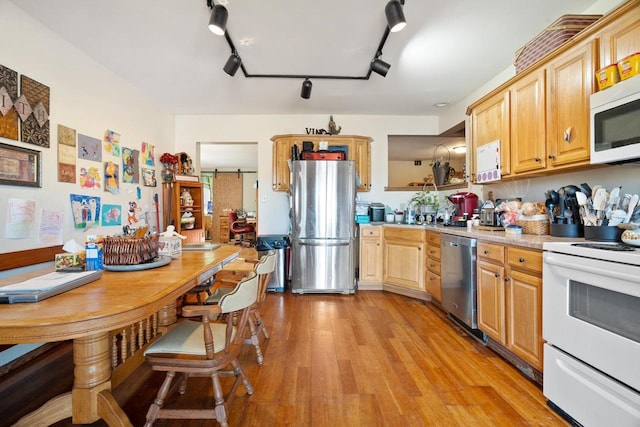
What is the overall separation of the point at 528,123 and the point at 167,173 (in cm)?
415

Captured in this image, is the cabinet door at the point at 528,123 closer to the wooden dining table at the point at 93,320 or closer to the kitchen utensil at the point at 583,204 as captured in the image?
the kitchen utensil at the point at 583,204

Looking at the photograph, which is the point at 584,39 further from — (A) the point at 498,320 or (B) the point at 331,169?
(B) the point at 331,169

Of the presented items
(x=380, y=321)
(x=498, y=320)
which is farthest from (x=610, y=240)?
(x=380, y=321)

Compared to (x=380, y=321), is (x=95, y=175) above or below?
above

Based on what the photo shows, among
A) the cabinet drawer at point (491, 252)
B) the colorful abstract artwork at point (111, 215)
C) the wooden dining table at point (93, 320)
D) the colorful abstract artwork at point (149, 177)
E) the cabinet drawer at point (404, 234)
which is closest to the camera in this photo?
the wooden dining table at point (93, 320)

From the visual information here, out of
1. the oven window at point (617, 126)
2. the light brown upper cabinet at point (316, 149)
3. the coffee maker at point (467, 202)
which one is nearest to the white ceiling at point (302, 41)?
the light brown upper cabinet at point (316, 149)

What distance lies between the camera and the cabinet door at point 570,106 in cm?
171

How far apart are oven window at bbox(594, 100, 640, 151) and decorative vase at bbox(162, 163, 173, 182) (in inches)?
172

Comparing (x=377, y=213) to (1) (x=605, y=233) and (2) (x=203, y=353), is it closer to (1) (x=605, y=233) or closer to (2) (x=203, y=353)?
(1) (x=605, y=233)

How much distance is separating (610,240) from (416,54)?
Result: 204 centimetres

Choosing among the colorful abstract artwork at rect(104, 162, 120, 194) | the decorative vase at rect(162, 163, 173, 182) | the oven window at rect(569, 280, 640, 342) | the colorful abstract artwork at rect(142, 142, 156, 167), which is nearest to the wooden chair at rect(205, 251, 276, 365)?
the oven window at rect(569, 280, 640, 342)

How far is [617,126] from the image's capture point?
1477mm

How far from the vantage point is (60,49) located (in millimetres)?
2350

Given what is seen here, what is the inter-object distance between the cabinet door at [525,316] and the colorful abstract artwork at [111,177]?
3.69 m
